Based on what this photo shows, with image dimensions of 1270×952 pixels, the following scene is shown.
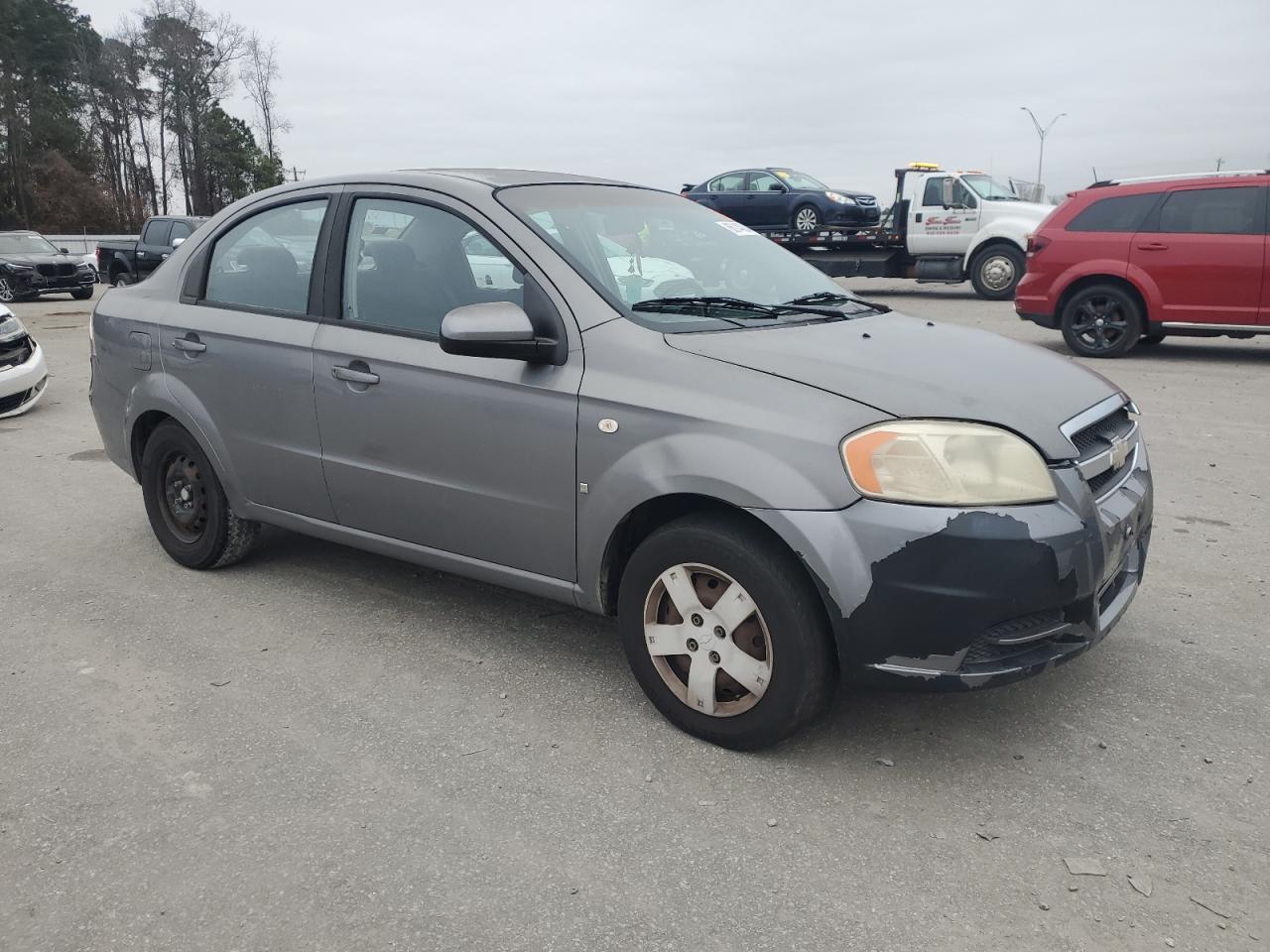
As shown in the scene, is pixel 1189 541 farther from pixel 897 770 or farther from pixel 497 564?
pixel 497 564

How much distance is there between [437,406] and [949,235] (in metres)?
16.4

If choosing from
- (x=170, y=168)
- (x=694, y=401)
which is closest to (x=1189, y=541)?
(x=694, y=401)

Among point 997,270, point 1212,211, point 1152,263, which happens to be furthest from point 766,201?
point 1212,211

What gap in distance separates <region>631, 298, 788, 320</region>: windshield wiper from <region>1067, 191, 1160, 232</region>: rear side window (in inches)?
333

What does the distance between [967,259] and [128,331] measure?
51.6 ft

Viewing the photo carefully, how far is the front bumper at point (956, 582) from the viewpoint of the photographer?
8.75 feet

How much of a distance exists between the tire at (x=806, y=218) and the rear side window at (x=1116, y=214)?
33.0ft

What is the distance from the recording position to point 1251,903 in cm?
237

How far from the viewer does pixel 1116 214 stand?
1064 cm

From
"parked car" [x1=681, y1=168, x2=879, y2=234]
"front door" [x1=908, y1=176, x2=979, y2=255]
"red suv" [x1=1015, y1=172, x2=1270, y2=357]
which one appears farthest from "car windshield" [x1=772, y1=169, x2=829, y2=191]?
"red suv" [x1=1015, y1=172, x2=1270, y2=357]

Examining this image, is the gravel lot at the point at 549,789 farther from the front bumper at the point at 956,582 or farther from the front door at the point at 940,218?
the front door at the point at 940,218

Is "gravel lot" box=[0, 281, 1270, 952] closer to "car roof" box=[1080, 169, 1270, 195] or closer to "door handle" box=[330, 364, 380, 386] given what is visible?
"door handle" box=[330, 364, 380, 386]

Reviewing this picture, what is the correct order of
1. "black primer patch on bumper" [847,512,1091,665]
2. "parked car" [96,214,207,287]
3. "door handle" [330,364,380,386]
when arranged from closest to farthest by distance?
"black primer patch on bumper" [847,512,1091,665] < "door handle" [330,364,380,386] < "parked car" [96,214,207,287]

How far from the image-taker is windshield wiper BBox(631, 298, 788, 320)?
339cm
